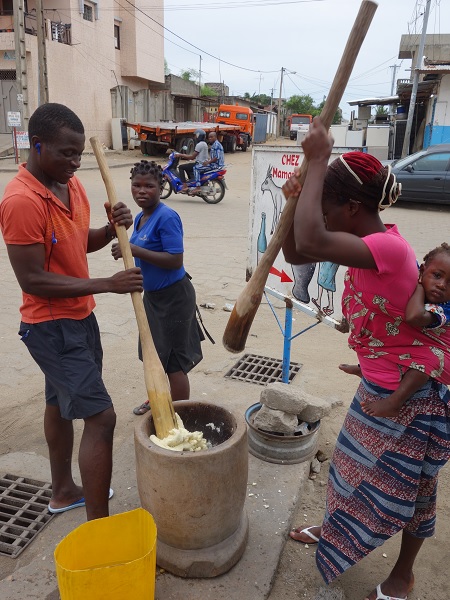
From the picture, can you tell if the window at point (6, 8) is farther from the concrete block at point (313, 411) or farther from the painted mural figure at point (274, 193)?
the concrete block at point (313, 411)

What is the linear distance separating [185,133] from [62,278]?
61.1ft

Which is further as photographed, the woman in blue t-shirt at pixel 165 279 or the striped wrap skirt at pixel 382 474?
the woman in blue t-shirt at pixel 165 279

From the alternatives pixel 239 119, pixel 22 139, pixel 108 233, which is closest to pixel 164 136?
pixel 22 139

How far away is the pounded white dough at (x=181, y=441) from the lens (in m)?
1.94

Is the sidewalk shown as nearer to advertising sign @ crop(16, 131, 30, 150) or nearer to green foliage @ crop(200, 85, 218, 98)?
advertising sign @ crop(16, 131, 30, 150)

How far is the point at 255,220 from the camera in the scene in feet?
10.8

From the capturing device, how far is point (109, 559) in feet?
6.04

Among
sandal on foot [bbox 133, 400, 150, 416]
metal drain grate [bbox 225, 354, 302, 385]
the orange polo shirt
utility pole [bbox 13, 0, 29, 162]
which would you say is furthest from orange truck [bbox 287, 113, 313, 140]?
the orange polo shirt

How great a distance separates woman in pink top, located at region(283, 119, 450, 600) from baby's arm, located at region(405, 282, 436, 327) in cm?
3

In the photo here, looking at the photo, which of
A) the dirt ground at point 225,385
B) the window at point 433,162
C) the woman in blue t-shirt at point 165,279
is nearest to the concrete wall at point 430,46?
the window at point 433,162

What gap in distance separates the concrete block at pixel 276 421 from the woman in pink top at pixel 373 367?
771 millimetres

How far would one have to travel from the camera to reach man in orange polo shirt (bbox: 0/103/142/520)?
73.7 inches

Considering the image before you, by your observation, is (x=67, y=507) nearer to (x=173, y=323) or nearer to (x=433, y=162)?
(x=173, y=323)

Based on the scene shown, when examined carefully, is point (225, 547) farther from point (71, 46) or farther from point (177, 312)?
point (71, 46)
